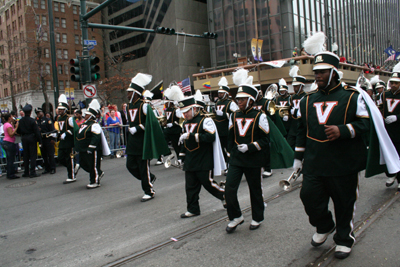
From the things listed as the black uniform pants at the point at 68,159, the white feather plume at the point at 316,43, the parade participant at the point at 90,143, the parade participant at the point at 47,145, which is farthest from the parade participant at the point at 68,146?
the white feather plume at the point at 316,43

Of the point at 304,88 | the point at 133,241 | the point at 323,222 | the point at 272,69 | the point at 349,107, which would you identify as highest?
the point at 272,69

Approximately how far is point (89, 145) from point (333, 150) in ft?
20.1

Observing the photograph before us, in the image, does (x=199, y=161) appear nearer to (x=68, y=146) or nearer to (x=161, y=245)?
(x=161, y=245)

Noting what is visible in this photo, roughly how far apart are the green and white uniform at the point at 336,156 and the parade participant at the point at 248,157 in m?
0.95

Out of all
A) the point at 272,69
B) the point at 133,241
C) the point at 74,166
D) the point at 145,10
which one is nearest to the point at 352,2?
the point at 272,69

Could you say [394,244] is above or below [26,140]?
below

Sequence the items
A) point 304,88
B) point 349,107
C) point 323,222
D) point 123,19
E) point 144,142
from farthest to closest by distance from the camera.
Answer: point 123,19, point 304,88, point 144,142, point 323,222, point 349,107

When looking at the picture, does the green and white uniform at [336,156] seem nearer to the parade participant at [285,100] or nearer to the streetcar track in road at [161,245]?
the streetcar track in road at [161,245]

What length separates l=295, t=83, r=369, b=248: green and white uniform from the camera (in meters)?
3.54

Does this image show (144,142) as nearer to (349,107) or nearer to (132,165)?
(132,165)

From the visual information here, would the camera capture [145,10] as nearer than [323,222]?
No

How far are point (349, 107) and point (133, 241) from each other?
3243 mm

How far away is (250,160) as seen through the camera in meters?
4.63

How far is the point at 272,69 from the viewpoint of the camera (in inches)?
931
